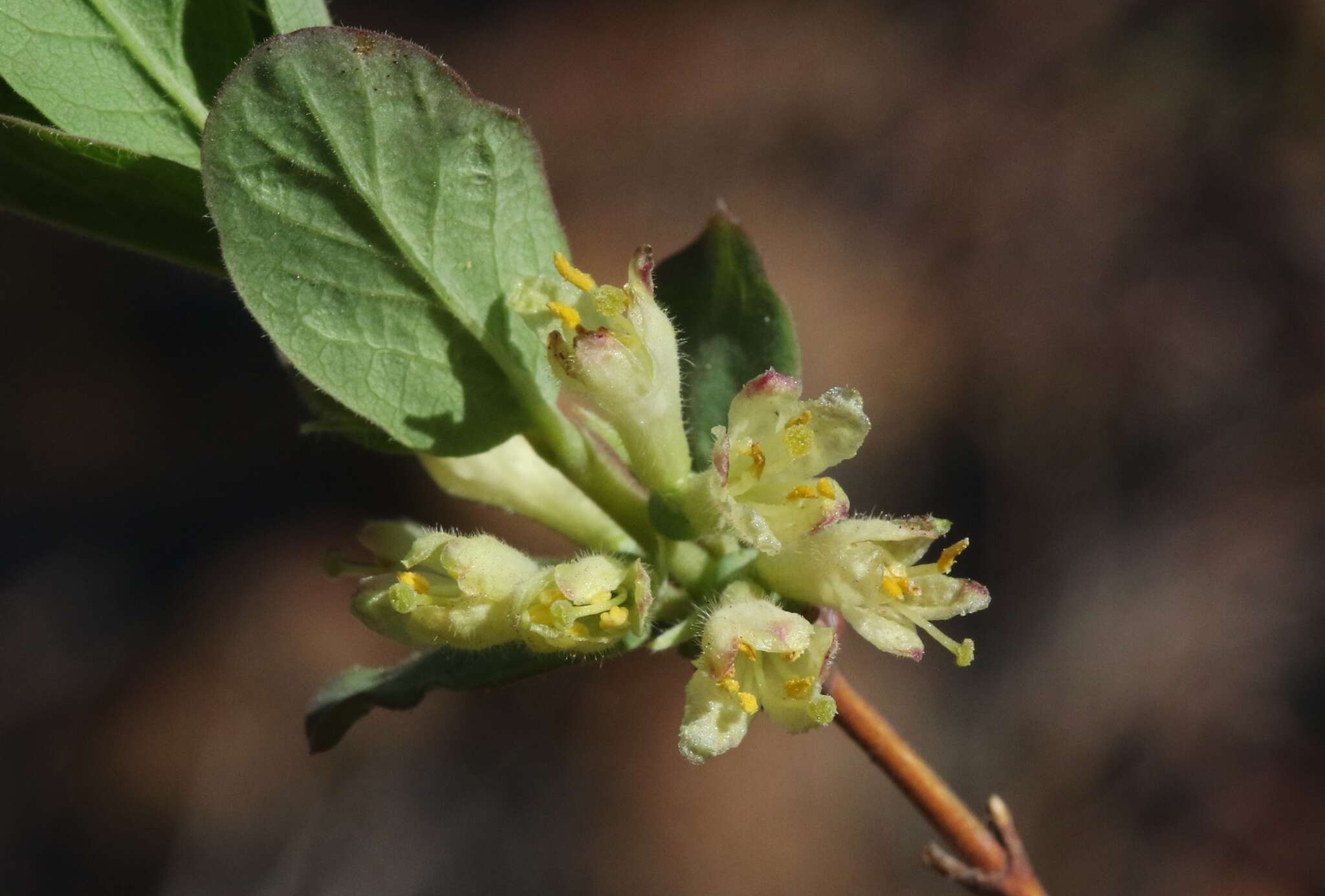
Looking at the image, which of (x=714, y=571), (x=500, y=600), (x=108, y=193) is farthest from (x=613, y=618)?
(x=108, y=193)

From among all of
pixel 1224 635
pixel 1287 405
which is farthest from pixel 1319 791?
pixel 1287 405

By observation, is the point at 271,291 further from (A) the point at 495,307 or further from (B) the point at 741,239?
(B) the point at 741,239

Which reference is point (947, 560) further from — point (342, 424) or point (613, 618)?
point (342, 424)

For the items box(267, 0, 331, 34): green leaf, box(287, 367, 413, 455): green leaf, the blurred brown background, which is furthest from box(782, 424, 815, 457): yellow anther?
the blurred brown background

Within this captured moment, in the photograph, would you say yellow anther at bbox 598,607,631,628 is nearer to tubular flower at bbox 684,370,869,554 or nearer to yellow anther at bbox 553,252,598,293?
tubular flower at bbox 684,370,869,554

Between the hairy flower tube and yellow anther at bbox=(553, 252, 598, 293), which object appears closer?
yellow anther at bbox=(553, 252, 598, 293)
